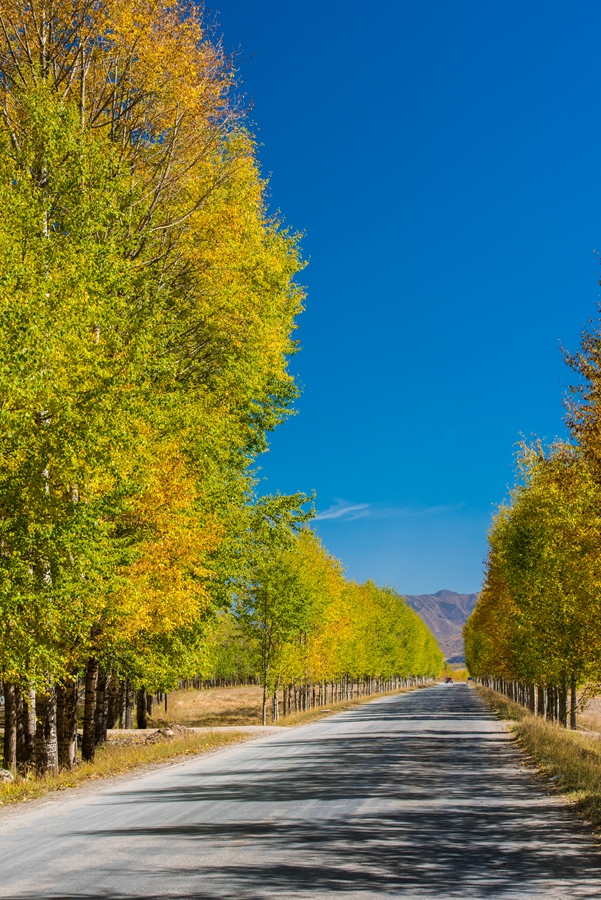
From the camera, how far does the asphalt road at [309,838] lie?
7246mm

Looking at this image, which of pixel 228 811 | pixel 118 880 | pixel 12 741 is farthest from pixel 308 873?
pixel 12 741

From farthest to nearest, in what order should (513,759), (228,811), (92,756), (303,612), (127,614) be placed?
(303,612) → (92,756) → (513,759) → (127,614) → (228,811)

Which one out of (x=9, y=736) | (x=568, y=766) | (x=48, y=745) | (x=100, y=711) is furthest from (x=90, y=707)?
(x=568, y=766)

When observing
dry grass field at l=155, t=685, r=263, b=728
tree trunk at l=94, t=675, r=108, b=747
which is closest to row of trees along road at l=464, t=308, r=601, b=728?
tree trunk at l=94, t=675, r=108, b=747

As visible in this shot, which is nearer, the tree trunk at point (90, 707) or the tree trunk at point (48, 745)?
the tree trunk at point (48, 745)

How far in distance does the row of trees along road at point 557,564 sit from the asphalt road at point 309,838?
5.66 metres

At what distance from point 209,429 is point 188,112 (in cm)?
795

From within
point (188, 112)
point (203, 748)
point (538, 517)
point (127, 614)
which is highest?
point (188, 112)

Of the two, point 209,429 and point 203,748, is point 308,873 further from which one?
point 203,748

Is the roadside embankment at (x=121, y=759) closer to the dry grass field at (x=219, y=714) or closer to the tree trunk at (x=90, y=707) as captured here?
the tree trunk at (x=90, y=707)

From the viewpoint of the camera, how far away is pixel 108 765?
1905 cm

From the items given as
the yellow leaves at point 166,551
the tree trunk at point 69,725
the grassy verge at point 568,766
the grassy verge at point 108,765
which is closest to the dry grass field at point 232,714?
the grassy verge at point 108,765

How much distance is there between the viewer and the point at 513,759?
1930 centimetres

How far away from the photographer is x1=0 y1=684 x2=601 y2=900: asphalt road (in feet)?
23.8
